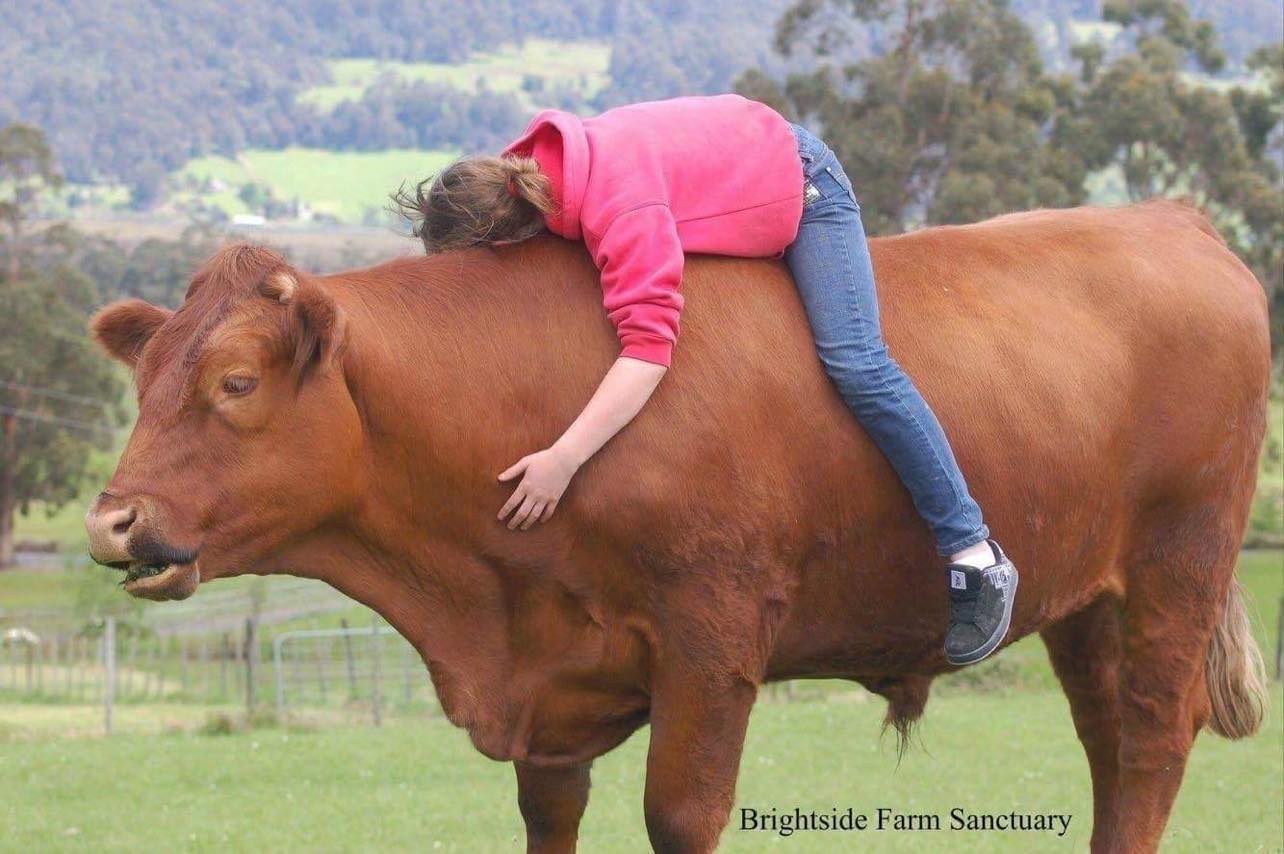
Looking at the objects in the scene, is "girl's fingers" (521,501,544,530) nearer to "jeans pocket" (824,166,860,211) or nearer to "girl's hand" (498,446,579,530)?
"girl's hand" (498,446,579,530)

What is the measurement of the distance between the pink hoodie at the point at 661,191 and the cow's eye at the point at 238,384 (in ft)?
3.07

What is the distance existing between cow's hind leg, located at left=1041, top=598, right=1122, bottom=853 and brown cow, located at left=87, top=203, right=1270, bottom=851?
575 millimetres

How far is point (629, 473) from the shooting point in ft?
14.4

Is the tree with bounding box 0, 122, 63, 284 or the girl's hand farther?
the tree with bounding box 0, 122, 63, 284

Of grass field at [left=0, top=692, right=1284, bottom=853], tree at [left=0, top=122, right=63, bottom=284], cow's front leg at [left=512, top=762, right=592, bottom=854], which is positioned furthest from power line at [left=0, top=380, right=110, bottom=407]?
cow's front leg at [left=512, top=762, right=592, bottom=854]

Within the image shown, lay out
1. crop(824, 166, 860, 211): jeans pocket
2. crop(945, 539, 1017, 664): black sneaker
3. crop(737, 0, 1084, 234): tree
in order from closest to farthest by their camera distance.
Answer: crop(945, 539, 1017, 664): black sneaker → crop(824, 166, 860, 211): jeans pocket → crop(737, 0, 1084, 234): tree

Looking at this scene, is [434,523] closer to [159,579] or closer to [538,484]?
[538,484]

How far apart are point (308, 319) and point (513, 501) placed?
0.70 m

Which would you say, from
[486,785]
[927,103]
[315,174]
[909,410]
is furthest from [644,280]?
[315,174]

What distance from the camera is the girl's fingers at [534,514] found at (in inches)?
172

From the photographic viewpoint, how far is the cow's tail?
5.74 m

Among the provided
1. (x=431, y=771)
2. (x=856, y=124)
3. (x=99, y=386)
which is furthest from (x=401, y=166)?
(x=431, y=771)

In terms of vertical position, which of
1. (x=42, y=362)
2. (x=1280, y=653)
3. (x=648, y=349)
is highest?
(x=648, y=349)

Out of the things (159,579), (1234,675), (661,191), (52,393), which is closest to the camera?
(159,579)
